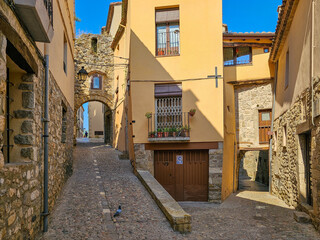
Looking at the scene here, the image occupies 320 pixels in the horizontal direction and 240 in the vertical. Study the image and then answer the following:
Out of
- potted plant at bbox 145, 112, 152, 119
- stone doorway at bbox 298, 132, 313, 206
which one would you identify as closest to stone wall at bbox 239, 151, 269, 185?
potted plant at bbox 145, 112, 152, 119

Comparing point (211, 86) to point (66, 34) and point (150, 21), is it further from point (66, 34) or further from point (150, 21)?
point (66, 34)

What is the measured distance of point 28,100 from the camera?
14.5 ft

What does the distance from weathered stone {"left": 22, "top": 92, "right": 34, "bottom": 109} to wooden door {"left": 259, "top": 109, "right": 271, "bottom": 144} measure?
11.3 metres

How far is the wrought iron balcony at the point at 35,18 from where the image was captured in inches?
140

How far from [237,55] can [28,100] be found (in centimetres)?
1075

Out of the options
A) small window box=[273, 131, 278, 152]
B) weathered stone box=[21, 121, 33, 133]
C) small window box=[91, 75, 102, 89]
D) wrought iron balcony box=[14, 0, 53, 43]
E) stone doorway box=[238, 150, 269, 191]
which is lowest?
stone doorway box=[238, 150, 269, 191]

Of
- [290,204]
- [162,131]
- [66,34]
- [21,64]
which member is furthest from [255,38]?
[21,64]

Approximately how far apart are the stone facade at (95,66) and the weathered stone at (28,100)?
14.4m

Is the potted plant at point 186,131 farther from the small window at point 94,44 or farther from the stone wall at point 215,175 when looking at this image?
the small window at point 94,44

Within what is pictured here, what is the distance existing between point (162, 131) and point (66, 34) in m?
4.21

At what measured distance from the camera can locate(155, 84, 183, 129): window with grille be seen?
419 inches

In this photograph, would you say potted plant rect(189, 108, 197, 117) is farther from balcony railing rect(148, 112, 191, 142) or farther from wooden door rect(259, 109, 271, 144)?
wooden door rect(259, 109, 271, 144)

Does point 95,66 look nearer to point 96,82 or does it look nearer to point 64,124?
point 96,82

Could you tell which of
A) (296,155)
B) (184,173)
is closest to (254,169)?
(184,173)
